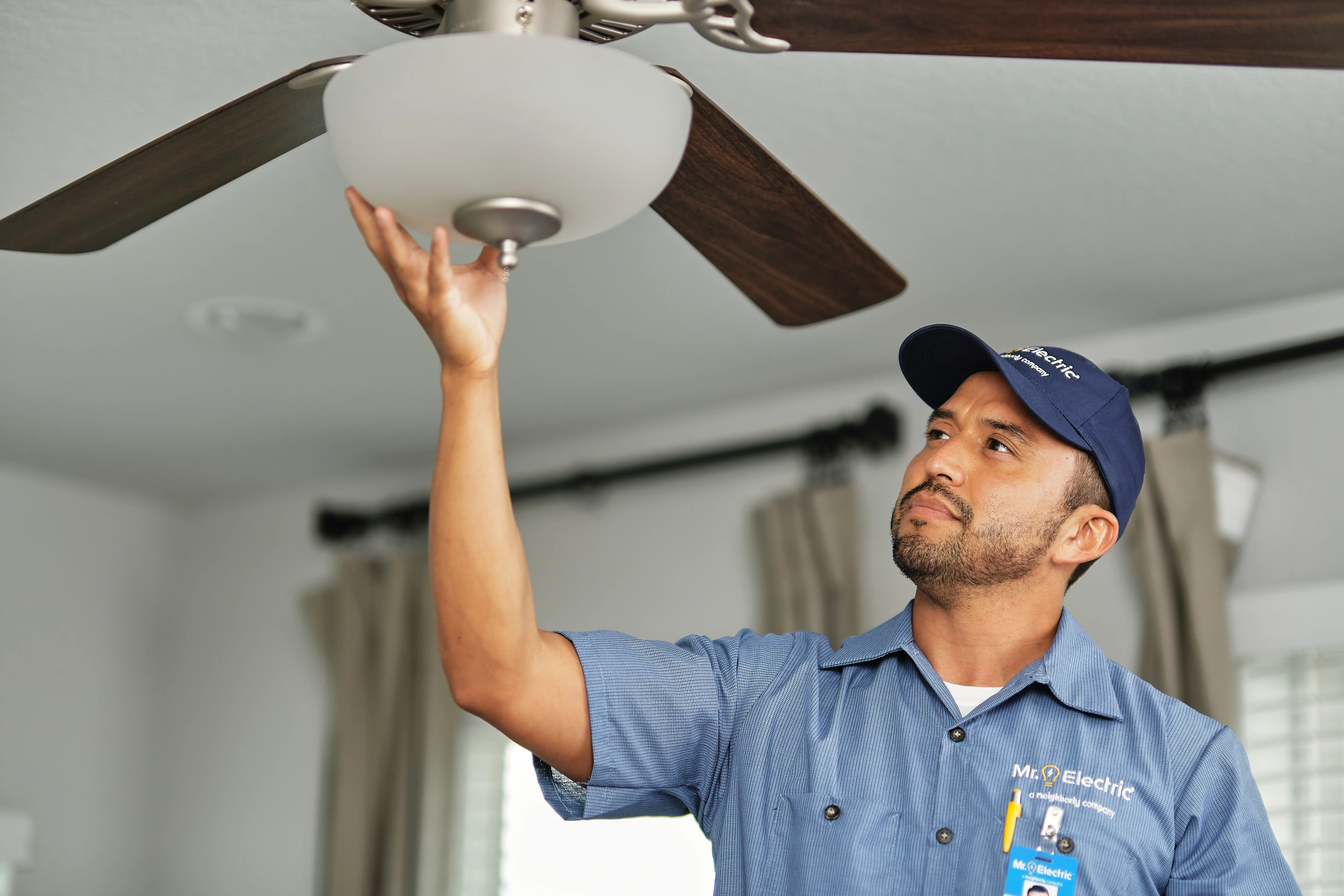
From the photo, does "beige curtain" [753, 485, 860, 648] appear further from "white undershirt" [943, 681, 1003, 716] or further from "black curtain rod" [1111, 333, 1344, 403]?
"white undershirt" [943, 681, 1003, 716]

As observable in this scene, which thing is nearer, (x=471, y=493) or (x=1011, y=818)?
(x=471, y=493)

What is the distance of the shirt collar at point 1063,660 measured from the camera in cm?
127

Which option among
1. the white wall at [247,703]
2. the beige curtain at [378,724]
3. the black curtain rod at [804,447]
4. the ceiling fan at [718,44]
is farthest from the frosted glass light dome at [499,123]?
the white wall at [247,703]

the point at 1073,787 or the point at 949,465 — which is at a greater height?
the point at 949,465

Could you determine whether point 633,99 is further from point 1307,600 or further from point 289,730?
point 289,730

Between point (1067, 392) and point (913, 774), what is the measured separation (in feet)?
1.36

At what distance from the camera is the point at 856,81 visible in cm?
174

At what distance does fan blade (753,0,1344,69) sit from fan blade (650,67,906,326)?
0.12 meters

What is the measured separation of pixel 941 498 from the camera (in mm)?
1358

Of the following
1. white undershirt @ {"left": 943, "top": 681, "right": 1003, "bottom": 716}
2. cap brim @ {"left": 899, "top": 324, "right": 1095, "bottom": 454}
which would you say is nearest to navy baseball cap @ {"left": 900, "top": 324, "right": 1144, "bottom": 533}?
cap brim @ {"left": 899, "top": 324, "right": 1095, "bottom": 454}

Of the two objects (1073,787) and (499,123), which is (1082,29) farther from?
(1073,787)

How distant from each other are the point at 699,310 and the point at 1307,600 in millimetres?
1095

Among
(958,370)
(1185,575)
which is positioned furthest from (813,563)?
(958,370)

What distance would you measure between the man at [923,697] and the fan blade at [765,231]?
0.11 m
